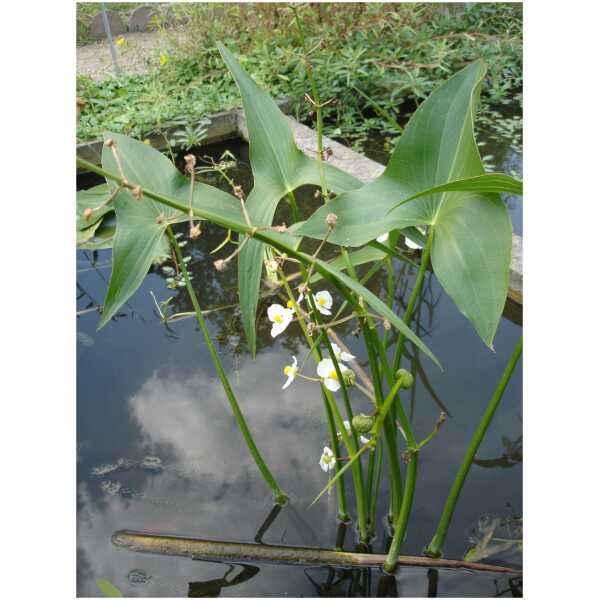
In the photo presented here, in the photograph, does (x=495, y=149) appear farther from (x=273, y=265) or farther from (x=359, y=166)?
(x=273, y=265)

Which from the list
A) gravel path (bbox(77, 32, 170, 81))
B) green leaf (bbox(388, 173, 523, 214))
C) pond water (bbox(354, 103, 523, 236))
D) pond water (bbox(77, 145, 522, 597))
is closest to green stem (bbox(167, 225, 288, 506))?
pond water (bbox(77, 145, 522, 597))

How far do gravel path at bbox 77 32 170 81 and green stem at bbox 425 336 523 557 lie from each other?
2.67m

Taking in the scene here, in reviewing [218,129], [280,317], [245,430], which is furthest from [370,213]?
[218,129]

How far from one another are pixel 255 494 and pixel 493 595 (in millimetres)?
442

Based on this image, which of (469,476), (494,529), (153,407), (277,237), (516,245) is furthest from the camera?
(516,245)

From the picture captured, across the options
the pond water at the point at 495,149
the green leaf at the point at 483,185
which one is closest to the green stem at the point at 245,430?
the green leaf at the point at 483,185

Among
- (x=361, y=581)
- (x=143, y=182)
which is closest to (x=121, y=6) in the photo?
(x=143, y=182)

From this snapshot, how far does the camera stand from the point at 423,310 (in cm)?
166

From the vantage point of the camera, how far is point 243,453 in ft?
4.21

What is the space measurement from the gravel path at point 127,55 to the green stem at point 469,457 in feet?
8.75

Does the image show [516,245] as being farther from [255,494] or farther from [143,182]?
[143,182]

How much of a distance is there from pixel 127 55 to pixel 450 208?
317 centimetres

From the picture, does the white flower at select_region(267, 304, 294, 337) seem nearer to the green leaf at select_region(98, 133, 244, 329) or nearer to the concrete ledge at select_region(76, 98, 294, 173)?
the green leaf at select_region(98, 133, 244, 329)

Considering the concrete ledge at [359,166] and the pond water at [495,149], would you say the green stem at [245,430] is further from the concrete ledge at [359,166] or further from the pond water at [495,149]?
the pond water at [495,149]
